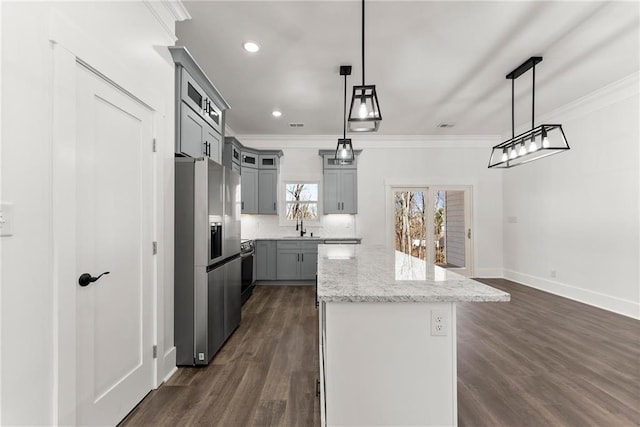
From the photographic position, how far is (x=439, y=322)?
1.40 meters

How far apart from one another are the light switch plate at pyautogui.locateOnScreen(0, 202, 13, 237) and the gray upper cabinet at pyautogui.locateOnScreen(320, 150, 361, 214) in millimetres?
5155

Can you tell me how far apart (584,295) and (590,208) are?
1.26 m

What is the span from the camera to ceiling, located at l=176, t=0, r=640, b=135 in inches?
102

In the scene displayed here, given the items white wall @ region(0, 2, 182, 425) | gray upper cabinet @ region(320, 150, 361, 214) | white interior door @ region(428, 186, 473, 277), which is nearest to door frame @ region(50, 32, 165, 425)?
white wall @ region(0, 2, 182, 425)

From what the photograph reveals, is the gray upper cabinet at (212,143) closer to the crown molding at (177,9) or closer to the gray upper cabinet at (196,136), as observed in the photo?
the gray upper cabinet at (196,136)

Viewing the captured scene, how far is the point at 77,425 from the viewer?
152 centimetres

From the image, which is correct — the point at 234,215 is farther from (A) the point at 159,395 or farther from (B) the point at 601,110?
(B) the point at 601,110

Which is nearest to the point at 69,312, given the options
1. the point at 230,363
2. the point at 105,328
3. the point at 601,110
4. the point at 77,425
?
the point at 105,328

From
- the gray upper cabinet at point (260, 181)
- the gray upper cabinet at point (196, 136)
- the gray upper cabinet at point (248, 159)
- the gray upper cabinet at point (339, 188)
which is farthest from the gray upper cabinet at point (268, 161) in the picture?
the gray upper cabinet at point (196, 136)

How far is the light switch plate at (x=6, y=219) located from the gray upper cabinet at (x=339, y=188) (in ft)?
16.9

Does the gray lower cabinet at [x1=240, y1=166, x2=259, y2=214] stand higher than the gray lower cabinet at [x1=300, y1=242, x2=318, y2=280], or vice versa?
the gray lower cabinet at [x1=240, y1=166, x2=259, y2=214]

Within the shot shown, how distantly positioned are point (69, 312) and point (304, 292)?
159 inches

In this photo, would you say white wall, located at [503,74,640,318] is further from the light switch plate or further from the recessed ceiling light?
the light switch plate

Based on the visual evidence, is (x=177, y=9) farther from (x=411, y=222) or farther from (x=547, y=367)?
(x=411, y=222)
